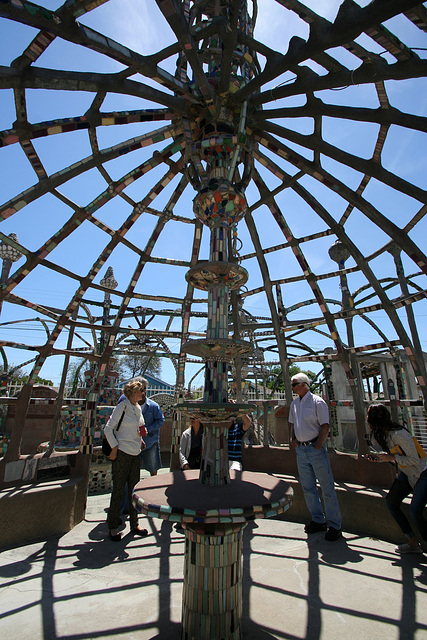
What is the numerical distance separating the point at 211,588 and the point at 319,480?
95.9 inches

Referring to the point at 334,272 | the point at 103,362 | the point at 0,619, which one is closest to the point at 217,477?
the point at 0,619

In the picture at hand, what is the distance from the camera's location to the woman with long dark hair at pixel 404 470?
3508mm

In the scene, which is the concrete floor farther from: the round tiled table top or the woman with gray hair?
the round tiled table top

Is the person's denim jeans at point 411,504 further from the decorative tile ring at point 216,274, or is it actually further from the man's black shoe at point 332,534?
the decorative tile ring at point 216,274

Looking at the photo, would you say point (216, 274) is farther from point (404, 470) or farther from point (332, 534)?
point (332, 534)

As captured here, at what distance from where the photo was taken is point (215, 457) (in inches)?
100

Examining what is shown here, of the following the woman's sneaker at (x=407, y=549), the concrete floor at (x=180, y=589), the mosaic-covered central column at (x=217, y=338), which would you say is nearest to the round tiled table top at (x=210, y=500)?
the mosaic-covered central column at (x=217, y=338)

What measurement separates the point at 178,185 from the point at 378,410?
5895 millimetres

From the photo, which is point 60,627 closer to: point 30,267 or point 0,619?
point 0,619

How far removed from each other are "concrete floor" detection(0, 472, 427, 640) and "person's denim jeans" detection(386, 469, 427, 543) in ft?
1.02

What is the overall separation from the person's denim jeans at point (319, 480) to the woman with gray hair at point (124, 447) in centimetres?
208

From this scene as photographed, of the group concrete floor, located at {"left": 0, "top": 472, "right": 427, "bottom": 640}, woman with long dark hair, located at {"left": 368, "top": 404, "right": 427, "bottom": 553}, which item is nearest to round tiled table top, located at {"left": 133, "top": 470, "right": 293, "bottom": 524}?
concrete floor, located at {"left": 0, "top": 472, "right": 427, "bottom": 640}

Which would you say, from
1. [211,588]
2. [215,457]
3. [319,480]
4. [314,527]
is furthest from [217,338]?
[314,527]

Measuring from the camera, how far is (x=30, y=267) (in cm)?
541
